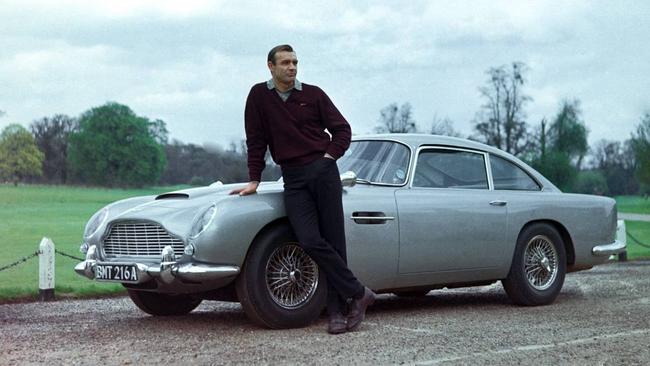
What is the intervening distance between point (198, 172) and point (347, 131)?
425 inches

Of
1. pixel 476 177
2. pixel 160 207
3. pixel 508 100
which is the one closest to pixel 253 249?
pixel 160 207

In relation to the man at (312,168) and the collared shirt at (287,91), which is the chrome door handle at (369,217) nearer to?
the man at (312,168)

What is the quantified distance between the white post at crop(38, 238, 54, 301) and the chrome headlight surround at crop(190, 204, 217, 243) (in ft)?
15.4

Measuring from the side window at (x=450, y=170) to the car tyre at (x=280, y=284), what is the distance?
1525 millimetres

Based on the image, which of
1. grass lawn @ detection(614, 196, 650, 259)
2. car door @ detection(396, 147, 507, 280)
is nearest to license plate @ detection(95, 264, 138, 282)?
car door @ detection(396, 147, 507, 280)

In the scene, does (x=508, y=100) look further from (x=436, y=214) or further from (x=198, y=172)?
(x=436, y=214)

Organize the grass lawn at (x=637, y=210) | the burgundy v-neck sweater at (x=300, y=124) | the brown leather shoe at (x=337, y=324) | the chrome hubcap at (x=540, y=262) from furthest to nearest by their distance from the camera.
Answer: the grass lawn at (x=637, y=210) → the chrome hubcap at (x=540, y=262) → the burgundy v-neck sweater at (x=300, y=124) → the brown leather shoe at (x=337, y=324)

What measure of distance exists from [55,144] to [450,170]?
48.8 feet

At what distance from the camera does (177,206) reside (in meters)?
6.79

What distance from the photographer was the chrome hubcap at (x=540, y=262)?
8727mm

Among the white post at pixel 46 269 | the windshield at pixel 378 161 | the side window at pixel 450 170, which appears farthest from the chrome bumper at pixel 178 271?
the white post at pixel 46 269

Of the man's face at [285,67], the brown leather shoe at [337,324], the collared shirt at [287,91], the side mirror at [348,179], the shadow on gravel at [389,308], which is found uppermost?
the man's face at [285,67]

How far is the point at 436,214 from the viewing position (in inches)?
309

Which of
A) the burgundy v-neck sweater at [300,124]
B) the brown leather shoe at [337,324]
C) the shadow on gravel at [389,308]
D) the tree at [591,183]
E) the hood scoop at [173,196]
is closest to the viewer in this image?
the brown leather shoe at [337,324]
